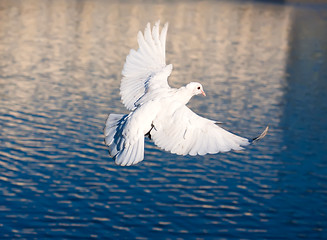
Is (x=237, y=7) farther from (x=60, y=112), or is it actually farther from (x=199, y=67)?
(x=60, y=112)

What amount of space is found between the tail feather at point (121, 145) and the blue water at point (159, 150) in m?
8.70

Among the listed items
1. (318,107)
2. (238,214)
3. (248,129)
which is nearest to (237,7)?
(318,107)

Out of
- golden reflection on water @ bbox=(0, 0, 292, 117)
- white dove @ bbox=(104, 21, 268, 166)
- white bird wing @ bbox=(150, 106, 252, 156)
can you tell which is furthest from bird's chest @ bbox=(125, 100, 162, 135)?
golden reflection on water @ bbox=(0, 0, 292, 117)

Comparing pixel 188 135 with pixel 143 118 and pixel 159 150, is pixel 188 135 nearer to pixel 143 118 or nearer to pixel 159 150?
pixel 143 118

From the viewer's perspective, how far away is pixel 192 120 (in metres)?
14.2

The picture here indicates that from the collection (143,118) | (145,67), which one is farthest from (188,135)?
(145,67)

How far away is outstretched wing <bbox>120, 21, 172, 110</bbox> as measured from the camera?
16.1 meters

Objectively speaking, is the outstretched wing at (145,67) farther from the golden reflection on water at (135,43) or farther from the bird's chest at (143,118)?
the golden reflection on water at (135,43)

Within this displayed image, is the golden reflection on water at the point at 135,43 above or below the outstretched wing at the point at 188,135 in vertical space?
above

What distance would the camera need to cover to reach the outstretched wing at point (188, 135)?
540 inches

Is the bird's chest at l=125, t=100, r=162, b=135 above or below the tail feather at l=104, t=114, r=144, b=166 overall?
above

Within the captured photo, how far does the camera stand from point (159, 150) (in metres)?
29.5

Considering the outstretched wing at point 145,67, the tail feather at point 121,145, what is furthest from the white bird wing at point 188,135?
the outstretched wing at point 145,67

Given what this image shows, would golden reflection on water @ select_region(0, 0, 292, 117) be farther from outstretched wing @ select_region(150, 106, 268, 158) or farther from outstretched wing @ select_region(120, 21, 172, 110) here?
outstretched wing @ select_region(150, 106, 268, 158)
